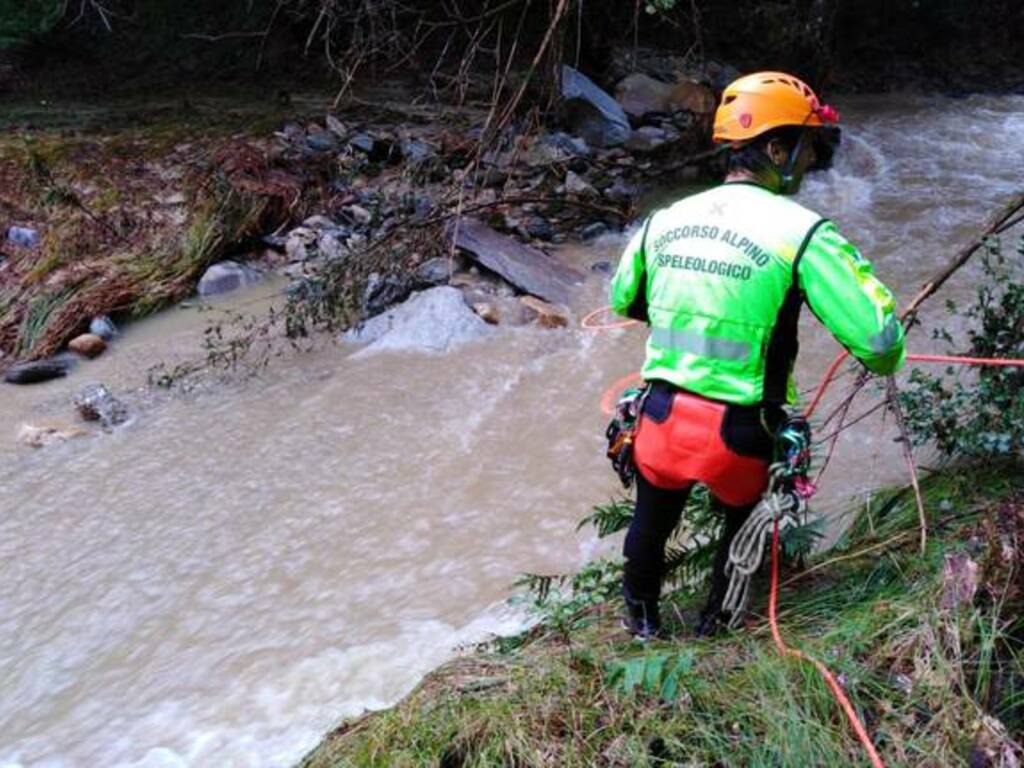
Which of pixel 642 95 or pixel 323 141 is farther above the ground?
pixel 642 95

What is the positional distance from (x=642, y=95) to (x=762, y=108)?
790cm

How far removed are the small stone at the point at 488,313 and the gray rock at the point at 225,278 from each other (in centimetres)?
182

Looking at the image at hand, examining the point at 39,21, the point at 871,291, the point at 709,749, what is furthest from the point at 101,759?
the point at 39,21

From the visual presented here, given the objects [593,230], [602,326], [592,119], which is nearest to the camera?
[602,326]

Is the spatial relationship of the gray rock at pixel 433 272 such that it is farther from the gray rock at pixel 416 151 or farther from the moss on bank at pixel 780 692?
the moss on bank at pixel 780 692

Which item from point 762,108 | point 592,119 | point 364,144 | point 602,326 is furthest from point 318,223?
point 762,108

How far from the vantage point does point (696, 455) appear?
7.43 feet

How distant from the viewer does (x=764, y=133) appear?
7.32 feet

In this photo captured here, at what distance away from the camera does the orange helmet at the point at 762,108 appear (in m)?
2.21

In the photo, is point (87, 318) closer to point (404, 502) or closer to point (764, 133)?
point (404, 502)

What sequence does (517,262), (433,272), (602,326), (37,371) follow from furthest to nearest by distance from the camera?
(517,262), (433,272), (37,371), (602,326)

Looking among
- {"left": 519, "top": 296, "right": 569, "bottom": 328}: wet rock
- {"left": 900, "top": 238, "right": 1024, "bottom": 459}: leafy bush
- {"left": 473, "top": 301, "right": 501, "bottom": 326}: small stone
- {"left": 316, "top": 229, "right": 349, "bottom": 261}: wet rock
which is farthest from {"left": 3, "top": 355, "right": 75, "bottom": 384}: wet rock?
{"left": 900, "top": 238, "right": 1024, "bottom": 459}: leafy bush

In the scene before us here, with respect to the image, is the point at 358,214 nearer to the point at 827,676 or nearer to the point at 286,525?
the point at 286,525

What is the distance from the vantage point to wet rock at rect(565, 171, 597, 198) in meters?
7.64
